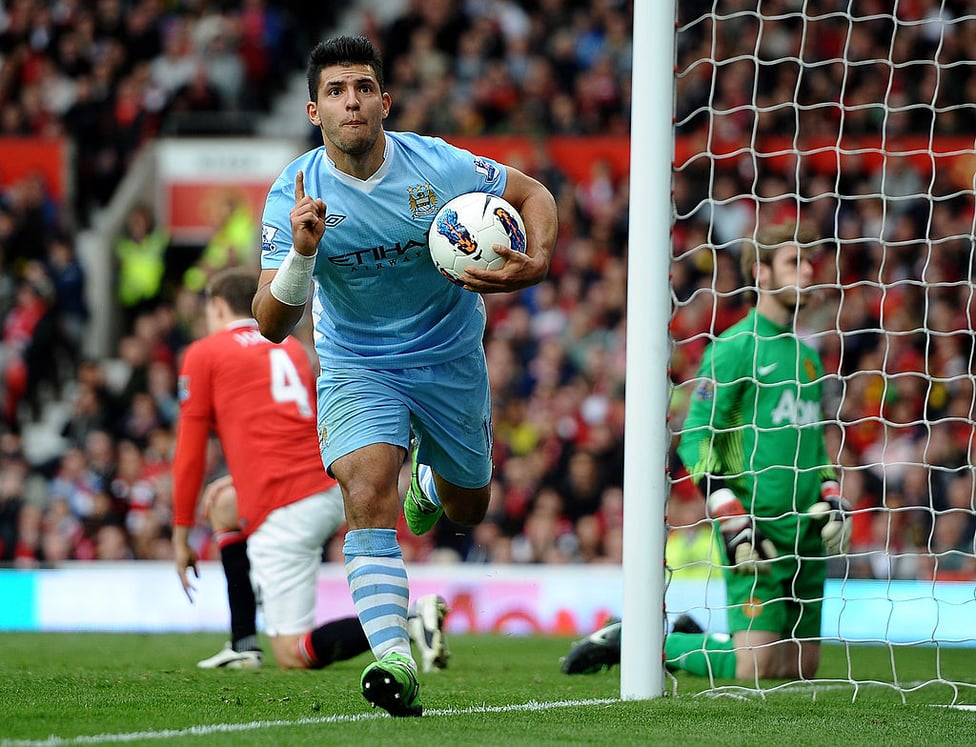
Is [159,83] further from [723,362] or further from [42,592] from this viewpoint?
[723,362]

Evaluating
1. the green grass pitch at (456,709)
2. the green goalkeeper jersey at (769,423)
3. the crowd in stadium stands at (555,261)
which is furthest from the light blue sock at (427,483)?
the crowd in stadium stands at (555,261)

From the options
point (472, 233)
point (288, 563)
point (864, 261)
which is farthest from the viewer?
point (864, 261)

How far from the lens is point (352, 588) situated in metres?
4.98

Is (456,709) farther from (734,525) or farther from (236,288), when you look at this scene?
(236,288)

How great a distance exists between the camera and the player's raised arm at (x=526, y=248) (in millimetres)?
4871

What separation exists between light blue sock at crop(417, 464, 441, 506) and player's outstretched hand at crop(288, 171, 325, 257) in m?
1.59

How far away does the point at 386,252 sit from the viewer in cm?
525

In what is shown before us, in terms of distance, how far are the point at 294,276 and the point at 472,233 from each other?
2.02ft

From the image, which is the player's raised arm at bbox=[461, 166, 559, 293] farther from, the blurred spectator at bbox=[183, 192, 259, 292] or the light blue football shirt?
the blurred spectator at bbox=[183, 192, 259, 292]

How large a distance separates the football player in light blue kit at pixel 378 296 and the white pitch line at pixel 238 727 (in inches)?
7.7

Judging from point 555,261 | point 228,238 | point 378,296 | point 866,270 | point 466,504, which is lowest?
point 466,504

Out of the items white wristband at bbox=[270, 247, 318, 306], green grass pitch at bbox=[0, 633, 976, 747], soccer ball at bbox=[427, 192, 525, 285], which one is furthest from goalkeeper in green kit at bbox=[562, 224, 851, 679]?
white wristband at bbox=[270, 247, 318, 306]

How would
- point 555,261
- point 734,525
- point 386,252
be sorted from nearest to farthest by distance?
point 386,252
point 734,525
point 555,261

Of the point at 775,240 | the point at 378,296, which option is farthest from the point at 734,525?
the point at 378,296
